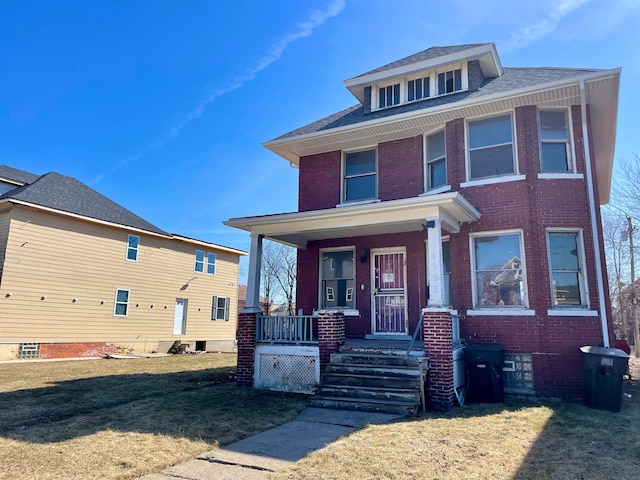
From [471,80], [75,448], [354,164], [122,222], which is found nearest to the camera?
[75,448]

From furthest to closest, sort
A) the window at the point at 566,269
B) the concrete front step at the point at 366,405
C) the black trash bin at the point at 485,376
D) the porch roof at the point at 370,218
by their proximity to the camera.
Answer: the window at the point at 566,269 < the porch roof at the point at 370,218 < the black trash bin at the point at 485,376 < the concrete front step at the point at 366,405

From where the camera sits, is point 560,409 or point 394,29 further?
point 394,29

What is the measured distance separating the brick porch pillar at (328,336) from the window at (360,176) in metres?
3.88

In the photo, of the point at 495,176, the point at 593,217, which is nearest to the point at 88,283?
the point at 495,176

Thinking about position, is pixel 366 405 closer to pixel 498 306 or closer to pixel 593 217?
pixel 498 306

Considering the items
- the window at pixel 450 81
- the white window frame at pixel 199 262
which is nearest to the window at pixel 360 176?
the window at pixel 450 81

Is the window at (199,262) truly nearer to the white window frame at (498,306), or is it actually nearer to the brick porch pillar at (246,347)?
the brick porch pillar at (246,347)

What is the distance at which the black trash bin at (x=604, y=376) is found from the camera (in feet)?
22.7

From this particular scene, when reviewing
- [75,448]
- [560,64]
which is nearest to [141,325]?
[75,448]

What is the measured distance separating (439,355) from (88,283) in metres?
15.0

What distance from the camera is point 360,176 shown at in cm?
1118

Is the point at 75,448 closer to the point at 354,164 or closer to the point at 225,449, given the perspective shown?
the point at 225,449

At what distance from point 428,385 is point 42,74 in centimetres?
1616

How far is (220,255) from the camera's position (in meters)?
23.6
